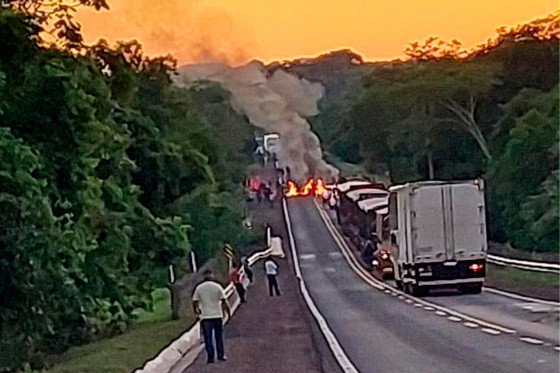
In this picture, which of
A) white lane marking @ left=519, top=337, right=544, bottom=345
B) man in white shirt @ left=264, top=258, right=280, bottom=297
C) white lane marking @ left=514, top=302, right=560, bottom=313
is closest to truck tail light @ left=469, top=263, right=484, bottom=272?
white lane marking @ left=514, top=302, right=560, bottom=313

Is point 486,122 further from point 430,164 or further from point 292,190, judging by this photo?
point 292,190

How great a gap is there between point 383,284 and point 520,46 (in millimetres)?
47781

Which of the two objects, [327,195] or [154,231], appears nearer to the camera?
[154,231]

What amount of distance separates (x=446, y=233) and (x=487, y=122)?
5608 cm

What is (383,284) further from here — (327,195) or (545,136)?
(327,195)

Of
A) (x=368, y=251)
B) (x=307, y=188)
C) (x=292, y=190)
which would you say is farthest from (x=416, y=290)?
(x=307, y=188)

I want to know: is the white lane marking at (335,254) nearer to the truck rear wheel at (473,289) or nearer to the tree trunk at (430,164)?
the tree trunk at (430,164)

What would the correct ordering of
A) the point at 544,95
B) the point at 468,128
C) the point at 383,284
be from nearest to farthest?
the point at 383,284 → the point at 544,95 → the point at 468,128

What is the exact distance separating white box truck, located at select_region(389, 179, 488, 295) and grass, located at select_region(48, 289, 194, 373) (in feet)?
35.8

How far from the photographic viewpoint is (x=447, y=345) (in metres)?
26.3

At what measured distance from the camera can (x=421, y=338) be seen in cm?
2875

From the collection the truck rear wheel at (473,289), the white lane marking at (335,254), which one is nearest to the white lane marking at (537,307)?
the truck rear wheel at (473,289)

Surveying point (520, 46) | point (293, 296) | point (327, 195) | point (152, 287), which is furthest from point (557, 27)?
point (152, 287)

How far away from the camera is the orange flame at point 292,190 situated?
171 m
